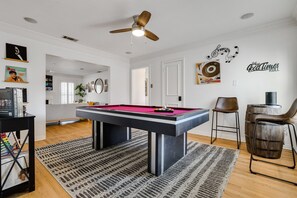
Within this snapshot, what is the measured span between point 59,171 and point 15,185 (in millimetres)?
473

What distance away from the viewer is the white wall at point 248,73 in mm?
2635

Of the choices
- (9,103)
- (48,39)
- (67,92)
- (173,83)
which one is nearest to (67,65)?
(48,39)

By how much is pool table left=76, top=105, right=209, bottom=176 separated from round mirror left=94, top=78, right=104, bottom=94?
16.8 feet

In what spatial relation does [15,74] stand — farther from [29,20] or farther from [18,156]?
[18,156]

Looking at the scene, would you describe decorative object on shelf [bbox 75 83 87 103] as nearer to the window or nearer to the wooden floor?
the window

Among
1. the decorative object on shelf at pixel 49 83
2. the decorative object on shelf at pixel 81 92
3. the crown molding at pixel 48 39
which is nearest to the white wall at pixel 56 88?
the decorative object on shelf at pixel 49 83

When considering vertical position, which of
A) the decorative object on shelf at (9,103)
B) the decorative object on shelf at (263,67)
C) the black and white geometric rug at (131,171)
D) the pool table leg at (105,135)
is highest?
the decorative object on shelf at (263,67)

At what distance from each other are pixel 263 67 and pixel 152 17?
240 cm

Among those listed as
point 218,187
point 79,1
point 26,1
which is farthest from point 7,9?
point 218,187

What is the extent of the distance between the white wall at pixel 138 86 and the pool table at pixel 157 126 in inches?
116

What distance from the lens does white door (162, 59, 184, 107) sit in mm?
4055

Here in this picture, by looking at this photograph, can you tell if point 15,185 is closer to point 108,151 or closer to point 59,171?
point 59,171

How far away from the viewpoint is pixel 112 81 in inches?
192

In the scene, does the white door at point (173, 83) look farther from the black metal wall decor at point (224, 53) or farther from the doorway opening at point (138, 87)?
the doorway opening at point (138, 87)
